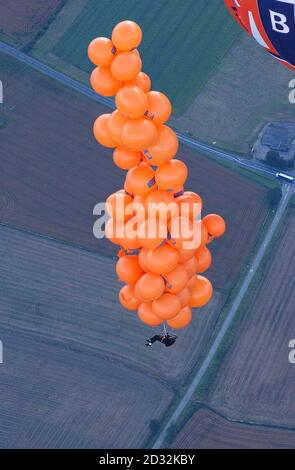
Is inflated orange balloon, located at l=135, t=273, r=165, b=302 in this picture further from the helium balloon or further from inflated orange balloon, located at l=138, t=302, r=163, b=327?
the helium balloon

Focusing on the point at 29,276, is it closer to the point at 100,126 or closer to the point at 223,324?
the point at 223,324

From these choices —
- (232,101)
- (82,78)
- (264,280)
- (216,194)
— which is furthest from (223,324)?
(82,78)

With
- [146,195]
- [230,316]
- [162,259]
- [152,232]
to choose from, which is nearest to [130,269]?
[162,259]

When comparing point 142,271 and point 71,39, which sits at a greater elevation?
point 71,39

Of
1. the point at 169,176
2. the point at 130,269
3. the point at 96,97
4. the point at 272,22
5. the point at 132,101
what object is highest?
the point at 272,22

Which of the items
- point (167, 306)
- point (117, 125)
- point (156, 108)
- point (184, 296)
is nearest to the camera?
point (156, 108)

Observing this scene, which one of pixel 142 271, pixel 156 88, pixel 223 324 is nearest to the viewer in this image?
pixel 142 271

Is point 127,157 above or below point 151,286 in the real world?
above

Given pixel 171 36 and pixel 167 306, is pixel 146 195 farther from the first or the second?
pixel 171 36

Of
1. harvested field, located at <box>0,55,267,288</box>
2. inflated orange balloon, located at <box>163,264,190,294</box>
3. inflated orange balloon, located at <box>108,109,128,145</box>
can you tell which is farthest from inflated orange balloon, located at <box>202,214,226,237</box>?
harvested field, located at <box>0,55,267,288</box>
